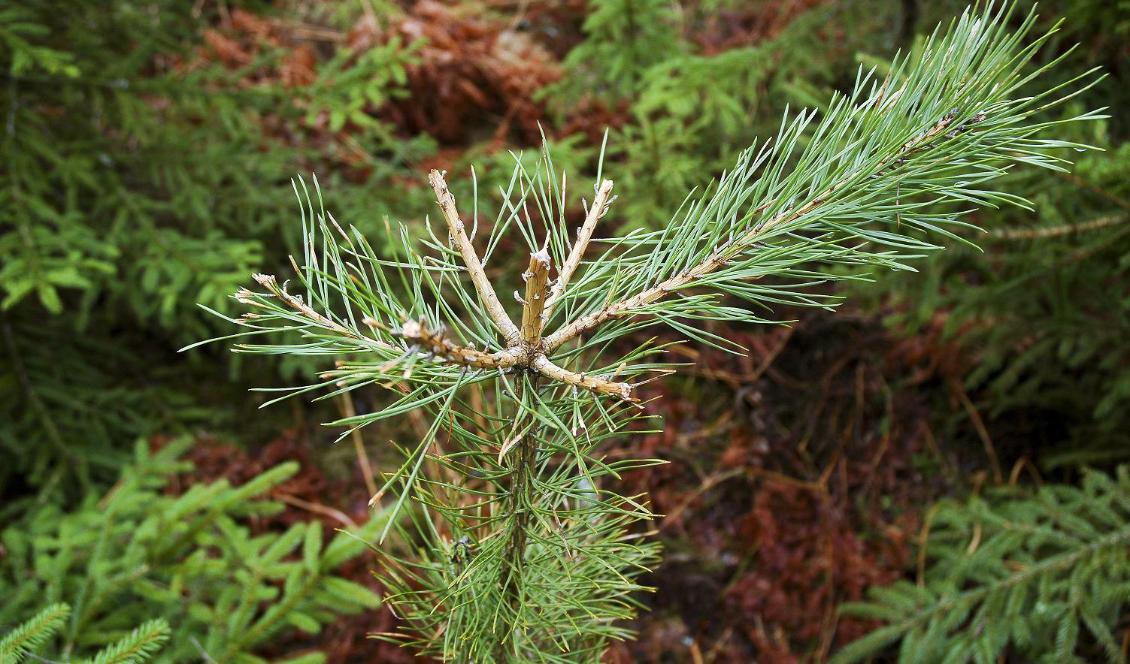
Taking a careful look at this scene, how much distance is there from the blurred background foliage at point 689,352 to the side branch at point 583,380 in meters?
1.64

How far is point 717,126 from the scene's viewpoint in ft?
10.1

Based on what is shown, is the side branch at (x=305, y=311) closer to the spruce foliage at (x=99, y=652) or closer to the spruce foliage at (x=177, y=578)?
the spruce foliage at (x=99, y=652)

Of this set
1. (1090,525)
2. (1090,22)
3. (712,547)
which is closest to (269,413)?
(712,547)

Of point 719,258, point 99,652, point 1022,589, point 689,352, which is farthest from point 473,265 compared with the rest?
point 689,352

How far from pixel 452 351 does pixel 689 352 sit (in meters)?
2.32

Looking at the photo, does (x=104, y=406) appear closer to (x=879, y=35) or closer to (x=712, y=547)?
(x=712, y=547)

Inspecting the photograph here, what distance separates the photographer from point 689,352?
2.96 meters

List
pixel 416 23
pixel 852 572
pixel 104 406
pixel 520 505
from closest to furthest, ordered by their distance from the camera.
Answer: pixel 520 505 < pixel 852 572 < pixel 104 406 < pixel 416 23

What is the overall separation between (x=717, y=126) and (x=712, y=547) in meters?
1.59

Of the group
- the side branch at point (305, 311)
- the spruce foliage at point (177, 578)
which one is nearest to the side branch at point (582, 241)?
the side branch at point (305, 311)

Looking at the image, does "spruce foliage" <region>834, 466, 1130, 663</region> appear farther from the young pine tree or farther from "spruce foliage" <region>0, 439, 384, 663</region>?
the young pine tree

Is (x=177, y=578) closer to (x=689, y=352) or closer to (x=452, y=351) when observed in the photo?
(x=452, y=351)

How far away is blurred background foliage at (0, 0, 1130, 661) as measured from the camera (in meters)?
2.32

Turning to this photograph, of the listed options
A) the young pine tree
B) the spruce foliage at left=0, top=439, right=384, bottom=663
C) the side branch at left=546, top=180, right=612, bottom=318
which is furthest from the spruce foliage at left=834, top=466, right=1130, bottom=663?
the side branch at left=546, top=180, right=612, bottom=318
